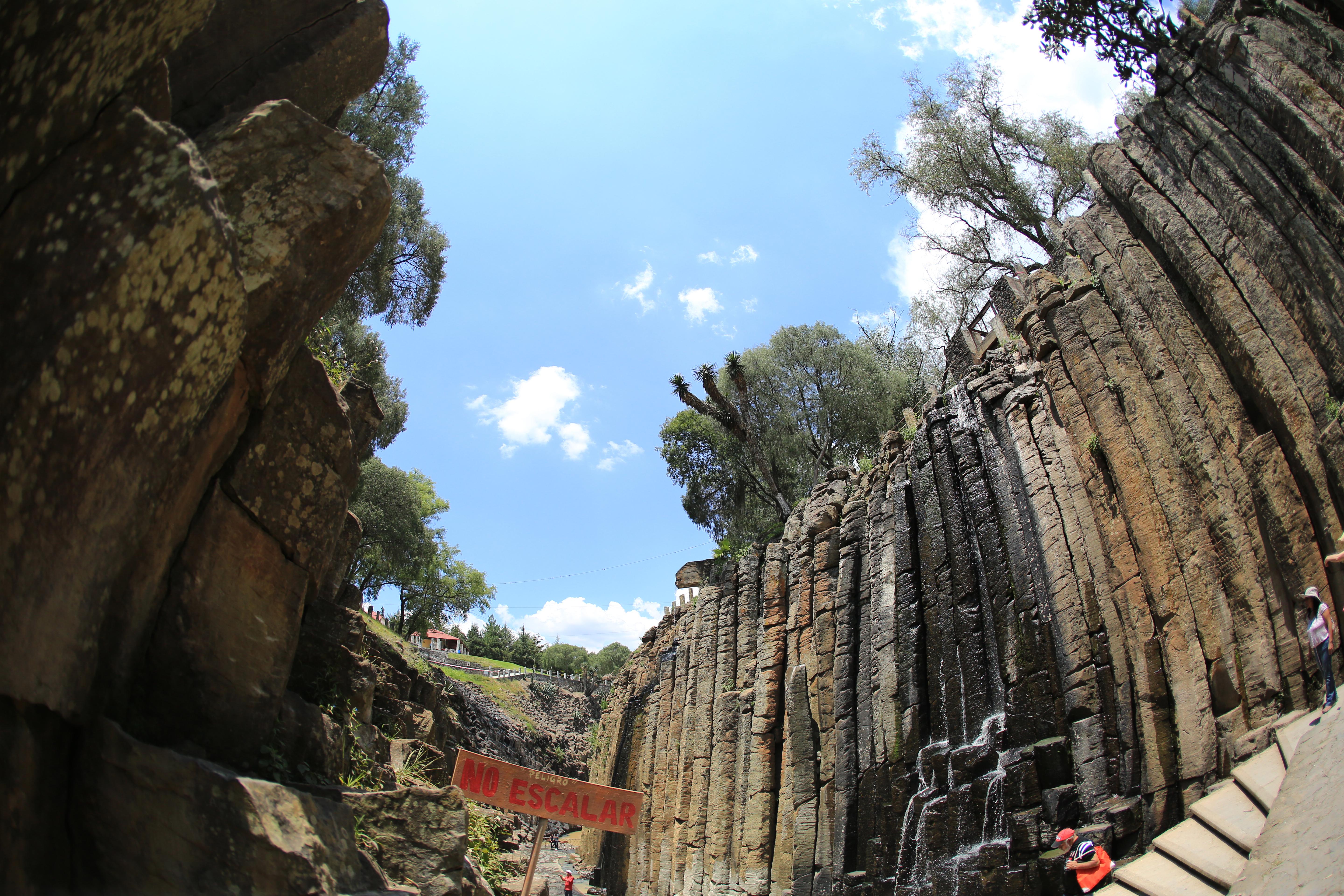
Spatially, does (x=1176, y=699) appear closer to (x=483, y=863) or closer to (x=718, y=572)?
(x=483, y=863)

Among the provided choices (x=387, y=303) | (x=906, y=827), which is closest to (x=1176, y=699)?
(x=906, y=827)

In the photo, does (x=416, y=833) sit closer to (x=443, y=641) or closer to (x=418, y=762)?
(x=418, y=762)

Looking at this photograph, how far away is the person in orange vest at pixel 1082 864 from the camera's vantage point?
8.09m

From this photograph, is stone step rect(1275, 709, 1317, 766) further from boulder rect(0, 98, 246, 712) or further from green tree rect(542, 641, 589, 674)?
green tree rect(542, 641, 589, 674)

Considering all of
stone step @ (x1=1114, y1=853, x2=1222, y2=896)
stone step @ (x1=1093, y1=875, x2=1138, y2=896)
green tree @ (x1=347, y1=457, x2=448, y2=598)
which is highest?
green tree @ (x1=347, y1=457, x2=448, y2=598)

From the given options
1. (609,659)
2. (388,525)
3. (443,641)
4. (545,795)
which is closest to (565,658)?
(609,659)

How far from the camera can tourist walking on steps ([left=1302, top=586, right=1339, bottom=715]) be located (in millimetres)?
7082

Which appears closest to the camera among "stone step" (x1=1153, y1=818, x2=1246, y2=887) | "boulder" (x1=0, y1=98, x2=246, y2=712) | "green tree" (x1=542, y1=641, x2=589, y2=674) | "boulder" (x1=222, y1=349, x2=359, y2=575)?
"boulder" (x1=0, y1=98, x2=246, y2=712)

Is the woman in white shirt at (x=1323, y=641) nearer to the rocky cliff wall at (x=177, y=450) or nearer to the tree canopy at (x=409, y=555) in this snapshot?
the rocky cliff wall at (x=177, y=450)

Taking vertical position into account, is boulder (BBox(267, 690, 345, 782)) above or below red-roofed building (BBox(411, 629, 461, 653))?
below

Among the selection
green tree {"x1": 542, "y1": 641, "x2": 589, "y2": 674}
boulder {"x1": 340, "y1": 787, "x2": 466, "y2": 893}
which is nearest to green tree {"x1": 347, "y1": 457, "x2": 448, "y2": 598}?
boulder {"x1": 340, "y1": 787, "x2": 466, "y2": 893}

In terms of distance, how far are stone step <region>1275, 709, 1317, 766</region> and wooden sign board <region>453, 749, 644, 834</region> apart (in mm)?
8482

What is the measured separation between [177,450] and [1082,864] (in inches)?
384

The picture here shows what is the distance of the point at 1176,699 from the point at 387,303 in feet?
68.5
